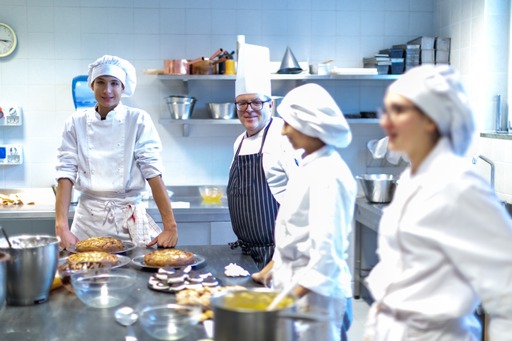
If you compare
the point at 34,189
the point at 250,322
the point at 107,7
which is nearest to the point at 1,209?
the point at 34,189

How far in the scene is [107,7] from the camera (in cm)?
446

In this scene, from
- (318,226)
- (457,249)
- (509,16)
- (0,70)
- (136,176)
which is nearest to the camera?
(457,249)

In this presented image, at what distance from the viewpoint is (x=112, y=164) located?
277 centimetres

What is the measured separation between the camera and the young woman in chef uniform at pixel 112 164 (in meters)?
2.74

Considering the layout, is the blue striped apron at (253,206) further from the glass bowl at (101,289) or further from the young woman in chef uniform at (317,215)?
the glass bowl at (101,289)

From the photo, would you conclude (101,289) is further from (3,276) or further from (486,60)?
(486,60)

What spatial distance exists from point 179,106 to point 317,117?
2.57m

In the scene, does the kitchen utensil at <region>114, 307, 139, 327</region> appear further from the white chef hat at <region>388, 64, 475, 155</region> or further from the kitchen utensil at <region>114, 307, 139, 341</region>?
the white chef hat at <region>388, 64, 475, 155</region>

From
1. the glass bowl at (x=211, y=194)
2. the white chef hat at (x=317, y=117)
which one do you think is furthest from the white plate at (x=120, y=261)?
the glass bowl at (x=211, y=194)

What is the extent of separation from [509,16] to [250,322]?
348 cm

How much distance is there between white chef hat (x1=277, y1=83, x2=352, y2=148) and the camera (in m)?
1.84

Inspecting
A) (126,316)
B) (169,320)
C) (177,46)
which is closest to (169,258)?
(126,316)

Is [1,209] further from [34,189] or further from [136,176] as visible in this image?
[136,176]

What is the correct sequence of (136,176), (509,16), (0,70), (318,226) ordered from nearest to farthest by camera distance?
(318,226) < (136,176) < (509,16) < (0,70)
